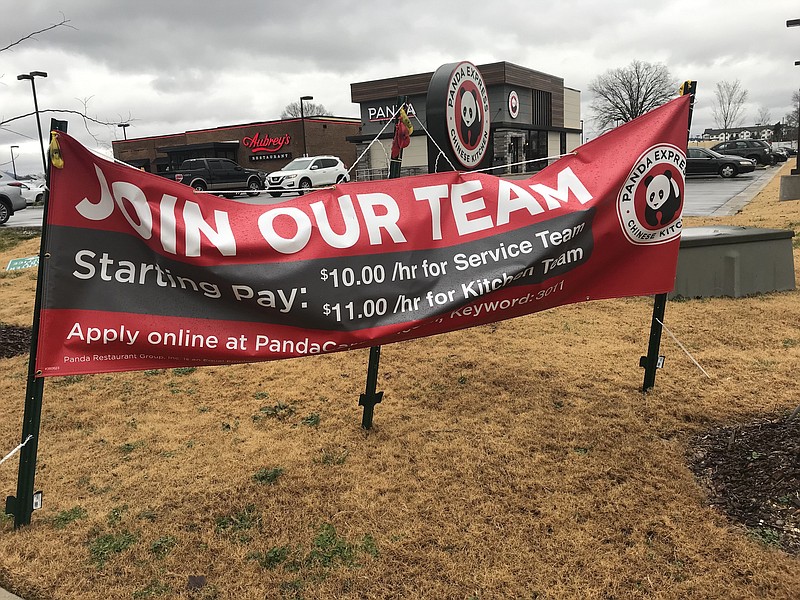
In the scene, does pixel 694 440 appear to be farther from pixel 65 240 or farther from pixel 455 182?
pixel 65 240

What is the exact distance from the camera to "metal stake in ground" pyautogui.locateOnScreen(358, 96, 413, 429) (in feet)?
13.7

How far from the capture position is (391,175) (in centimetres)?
415

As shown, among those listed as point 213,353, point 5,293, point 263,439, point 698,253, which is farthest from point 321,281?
point 5,293

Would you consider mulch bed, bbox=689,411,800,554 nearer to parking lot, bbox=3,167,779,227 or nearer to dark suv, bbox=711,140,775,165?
parking lot, bbox=3,167,779,227

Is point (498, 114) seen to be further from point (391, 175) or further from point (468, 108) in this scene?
point (391, 175)

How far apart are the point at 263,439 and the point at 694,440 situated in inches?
112

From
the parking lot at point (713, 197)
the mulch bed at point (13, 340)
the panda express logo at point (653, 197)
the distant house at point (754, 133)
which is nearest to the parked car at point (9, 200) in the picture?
the parking lot at point (713, 197)

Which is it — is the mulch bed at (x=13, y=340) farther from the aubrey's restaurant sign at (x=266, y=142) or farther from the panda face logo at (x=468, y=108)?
the aubrey's restaurant sign at (x=266, y=142)

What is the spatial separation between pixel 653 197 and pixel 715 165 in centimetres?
2724

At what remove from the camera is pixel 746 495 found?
3.21 meters

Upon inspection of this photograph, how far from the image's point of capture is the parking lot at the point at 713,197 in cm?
1596

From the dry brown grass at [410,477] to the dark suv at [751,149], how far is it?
113 feet

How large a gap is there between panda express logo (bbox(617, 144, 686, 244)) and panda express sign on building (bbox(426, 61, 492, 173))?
4.61 feet

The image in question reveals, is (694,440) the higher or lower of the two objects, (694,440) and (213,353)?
the lower
